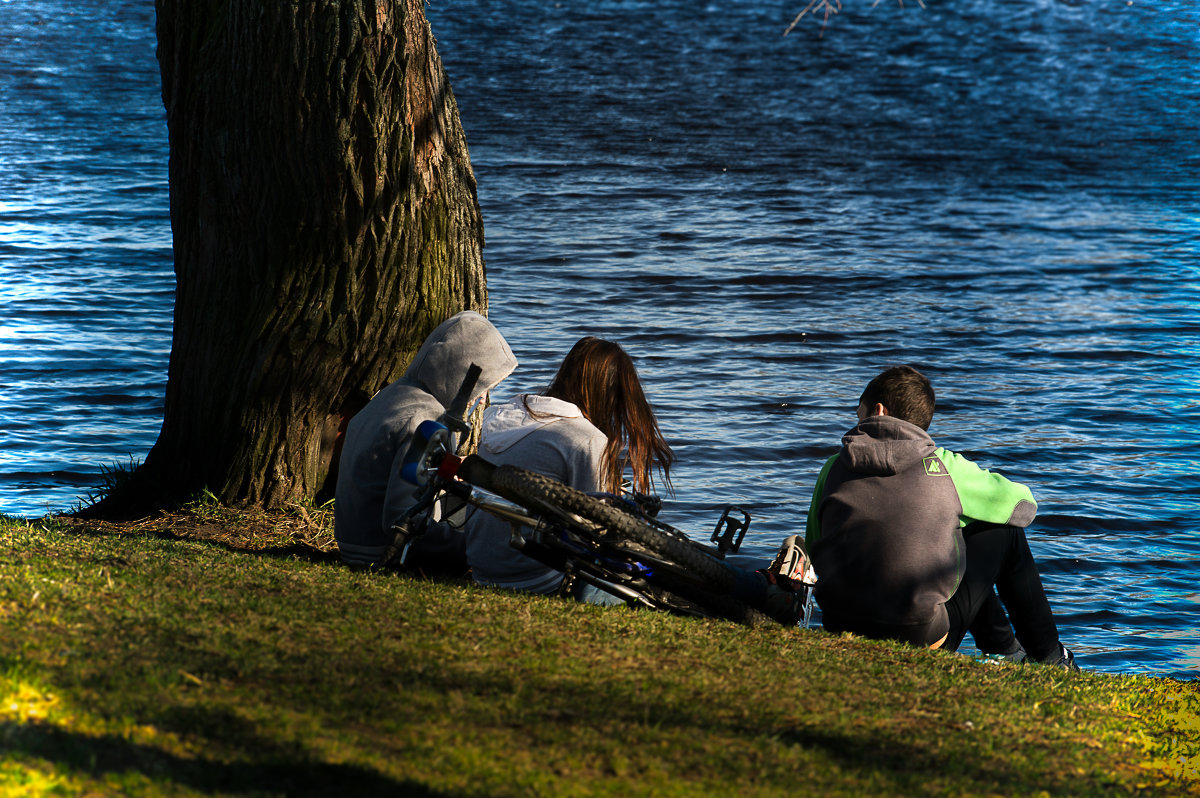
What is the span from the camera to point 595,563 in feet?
15.0

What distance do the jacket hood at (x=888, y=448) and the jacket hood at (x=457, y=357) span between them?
5.17 ft

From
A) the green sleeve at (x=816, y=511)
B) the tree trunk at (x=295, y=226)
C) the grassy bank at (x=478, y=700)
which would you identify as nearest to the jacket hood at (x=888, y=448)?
the green sleeve at (x=816, y=511)

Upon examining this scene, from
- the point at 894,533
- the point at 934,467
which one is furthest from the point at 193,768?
the point at 934,467

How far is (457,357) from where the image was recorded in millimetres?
5188

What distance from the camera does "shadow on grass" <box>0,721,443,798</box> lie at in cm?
282

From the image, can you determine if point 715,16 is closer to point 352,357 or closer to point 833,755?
point 352,357

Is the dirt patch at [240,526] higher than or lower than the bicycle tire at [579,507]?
lower

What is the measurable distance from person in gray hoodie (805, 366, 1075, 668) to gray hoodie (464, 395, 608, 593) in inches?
43.1

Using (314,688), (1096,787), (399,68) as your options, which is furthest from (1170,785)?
(399,68)

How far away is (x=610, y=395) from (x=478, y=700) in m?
2.24

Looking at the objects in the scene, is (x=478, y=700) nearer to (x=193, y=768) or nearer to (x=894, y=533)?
(x=193, y=768)

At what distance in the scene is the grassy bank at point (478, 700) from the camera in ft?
9.76

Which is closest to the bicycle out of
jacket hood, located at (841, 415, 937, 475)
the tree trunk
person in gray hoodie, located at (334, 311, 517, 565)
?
person in gray hoodie, located at (334, 311, 517, 565)

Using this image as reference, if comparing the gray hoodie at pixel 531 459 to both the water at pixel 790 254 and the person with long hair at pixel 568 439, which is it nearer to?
the person with long hair at pixel 568 439
